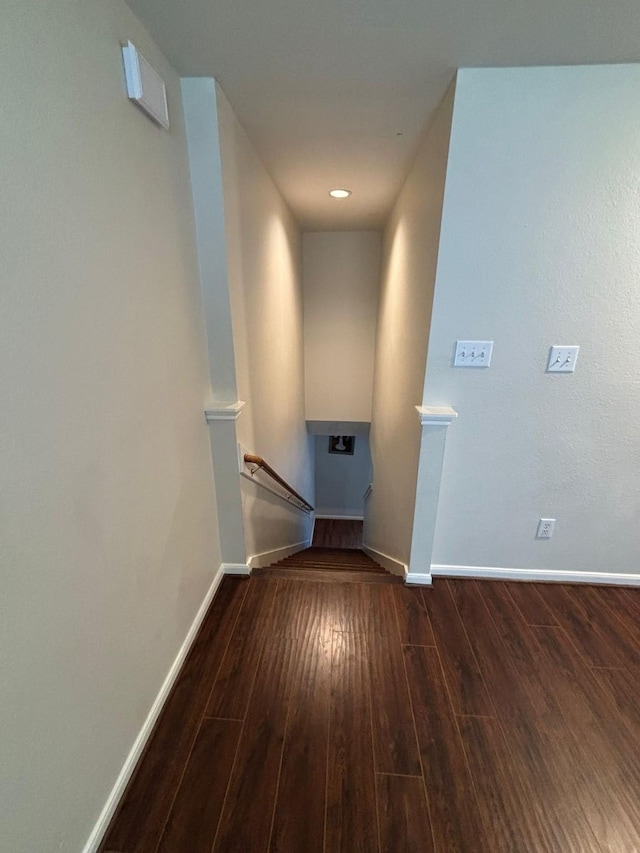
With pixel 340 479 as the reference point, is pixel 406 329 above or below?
above

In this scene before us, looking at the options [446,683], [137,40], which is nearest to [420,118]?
[137,40]

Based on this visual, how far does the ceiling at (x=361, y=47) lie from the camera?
40.7 inches

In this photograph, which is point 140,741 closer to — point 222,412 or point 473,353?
point 222,412

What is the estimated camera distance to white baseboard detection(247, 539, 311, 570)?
218 centimetres

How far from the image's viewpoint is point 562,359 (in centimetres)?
160

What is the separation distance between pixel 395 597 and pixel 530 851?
93 cm

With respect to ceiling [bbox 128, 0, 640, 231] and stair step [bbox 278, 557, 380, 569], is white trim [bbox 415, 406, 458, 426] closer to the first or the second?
ceiling [bbox 128, 0, 640, 231]

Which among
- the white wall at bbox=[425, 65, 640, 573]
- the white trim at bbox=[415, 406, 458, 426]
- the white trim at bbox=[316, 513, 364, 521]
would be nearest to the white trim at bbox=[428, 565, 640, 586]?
the white wall at bbox=[425, 65, 640, 573]

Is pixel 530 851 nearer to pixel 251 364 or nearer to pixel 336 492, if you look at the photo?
pixel 251 364

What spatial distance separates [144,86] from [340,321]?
3.19 metres

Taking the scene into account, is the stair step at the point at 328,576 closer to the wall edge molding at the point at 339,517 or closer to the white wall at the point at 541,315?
the white wall at the point at 541,315

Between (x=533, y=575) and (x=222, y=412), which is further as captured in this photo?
(x=533, y=575)

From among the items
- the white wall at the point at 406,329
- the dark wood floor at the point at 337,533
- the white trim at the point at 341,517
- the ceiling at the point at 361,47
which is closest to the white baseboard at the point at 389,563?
the white wall at the point at 406,329

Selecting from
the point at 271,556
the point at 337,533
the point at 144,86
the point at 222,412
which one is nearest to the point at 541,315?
the point at 222,412
